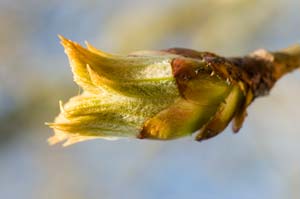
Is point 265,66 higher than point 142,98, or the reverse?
point 265,66

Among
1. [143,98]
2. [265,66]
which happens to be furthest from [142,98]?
[265,66]

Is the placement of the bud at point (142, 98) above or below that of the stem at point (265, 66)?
below

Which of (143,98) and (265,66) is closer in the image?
(143,98)

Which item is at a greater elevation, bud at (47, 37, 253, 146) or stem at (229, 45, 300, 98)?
stem at (229, 45, 300, 98)

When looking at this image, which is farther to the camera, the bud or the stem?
the stem

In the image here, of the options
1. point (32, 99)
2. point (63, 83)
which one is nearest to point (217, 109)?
point (63, 83)

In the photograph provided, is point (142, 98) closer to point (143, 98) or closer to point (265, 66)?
point (143, 98)

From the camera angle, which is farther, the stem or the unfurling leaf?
the stem

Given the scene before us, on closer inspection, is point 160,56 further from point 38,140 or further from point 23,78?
point 38,140
